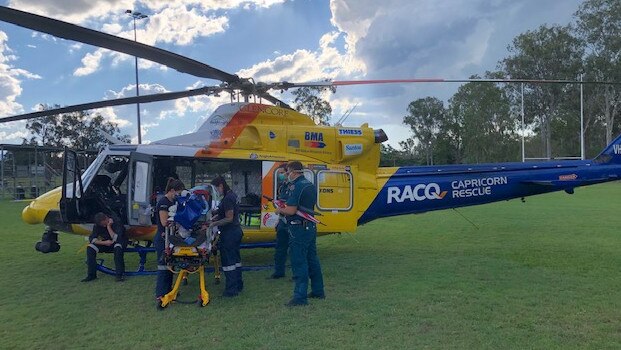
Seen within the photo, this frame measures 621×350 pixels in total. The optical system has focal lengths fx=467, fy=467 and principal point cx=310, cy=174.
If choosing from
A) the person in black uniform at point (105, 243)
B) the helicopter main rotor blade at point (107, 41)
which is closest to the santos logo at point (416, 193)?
the helicopter main rotor blade at point (107, 41)

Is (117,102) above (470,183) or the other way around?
above

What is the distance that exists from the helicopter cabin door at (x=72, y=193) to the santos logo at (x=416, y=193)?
5065 mm

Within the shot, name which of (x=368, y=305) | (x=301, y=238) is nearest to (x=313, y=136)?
(x=301, y=238)

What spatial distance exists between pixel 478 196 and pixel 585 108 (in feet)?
163

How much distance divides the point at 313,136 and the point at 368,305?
3424 mm

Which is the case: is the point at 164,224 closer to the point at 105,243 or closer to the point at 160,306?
the point at 160,306

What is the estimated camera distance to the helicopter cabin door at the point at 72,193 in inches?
276

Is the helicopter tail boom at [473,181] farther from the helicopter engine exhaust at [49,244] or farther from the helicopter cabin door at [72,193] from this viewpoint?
the helicopter engine exhaust at [49,244]

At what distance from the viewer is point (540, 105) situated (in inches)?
2055

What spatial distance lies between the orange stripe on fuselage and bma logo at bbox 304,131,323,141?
2.92 feet

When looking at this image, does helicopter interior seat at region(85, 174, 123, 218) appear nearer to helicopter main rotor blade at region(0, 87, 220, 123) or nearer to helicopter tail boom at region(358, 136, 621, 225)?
helicopter main rotor blade at region(0, 87, 220, 123)

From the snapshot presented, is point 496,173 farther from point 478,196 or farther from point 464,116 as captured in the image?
point 464,116

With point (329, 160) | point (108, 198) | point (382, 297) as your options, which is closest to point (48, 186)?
point (108, 198)

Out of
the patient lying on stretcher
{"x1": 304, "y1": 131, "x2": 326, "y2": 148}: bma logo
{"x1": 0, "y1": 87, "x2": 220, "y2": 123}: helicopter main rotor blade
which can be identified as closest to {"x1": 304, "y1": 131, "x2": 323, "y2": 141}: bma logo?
{"x1": 304, "y1": 131, "x2": 326, "y2": 148}: bma logo
